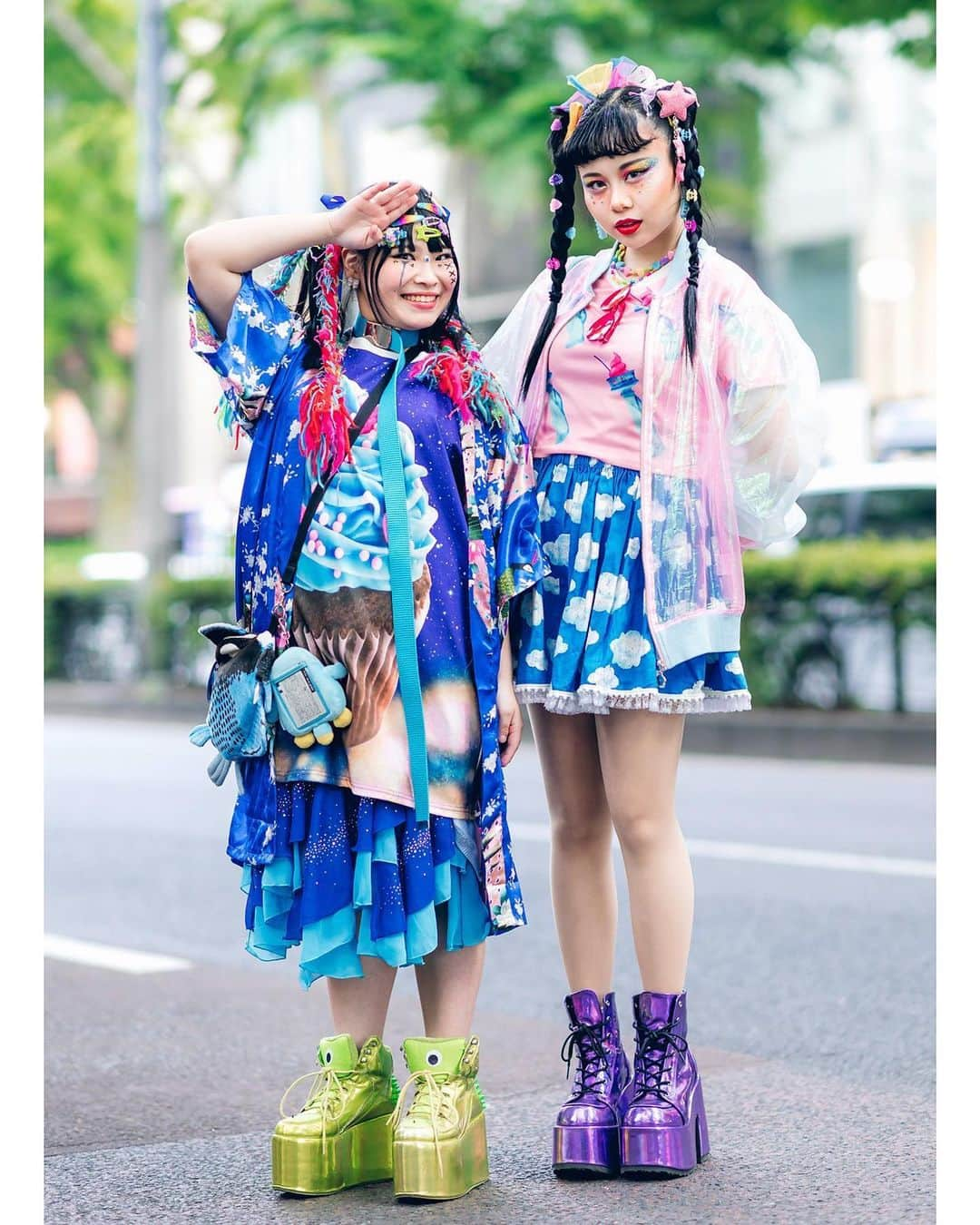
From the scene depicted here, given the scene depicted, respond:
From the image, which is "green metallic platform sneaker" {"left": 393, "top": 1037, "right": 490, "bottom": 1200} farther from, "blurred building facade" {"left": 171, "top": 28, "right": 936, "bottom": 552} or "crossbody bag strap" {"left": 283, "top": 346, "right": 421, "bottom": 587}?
"blurred building facade" {"left": 171, "top": 28, "right": 936, "bottom": 552}

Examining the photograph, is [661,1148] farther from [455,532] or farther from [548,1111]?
[455,532]

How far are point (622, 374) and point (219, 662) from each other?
33.4 inches

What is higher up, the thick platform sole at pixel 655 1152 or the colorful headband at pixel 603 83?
the colorful headband at pixel 603 83

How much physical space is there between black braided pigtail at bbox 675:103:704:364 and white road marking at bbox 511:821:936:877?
13.2 feet

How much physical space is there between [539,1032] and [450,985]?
1421 millimetres

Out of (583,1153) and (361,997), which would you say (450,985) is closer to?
(361,997)

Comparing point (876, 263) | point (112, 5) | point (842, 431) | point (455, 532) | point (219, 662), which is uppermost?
point (112, 5)

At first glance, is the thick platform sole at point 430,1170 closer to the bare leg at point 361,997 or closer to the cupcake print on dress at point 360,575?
the bare leg at point 361,997

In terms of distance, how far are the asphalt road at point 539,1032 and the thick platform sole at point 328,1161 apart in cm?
4

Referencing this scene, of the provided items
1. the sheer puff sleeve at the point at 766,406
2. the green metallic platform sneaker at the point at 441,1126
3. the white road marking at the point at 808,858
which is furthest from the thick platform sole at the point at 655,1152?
the white road marking at the point at 808,858

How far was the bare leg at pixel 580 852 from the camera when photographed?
3.31 m

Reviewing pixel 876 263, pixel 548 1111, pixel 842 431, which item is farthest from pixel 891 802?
pixel 876 263

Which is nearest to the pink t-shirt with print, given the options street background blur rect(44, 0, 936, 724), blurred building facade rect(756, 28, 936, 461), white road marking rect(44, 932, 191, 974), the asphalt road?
the asphalt road

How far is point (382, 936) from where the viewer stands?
9.86 ft
